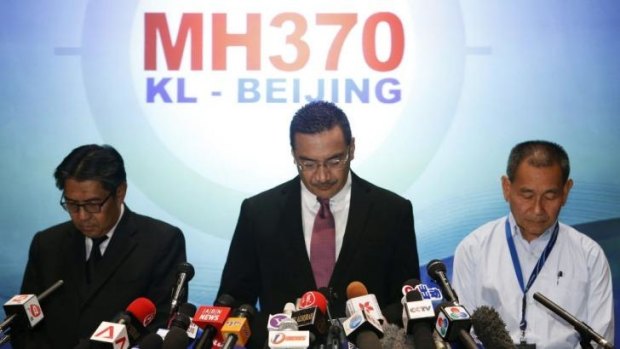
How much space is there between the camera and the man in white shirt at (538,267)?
3322 mm

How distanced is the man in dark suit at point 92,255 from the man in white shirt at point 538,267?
1541 millimetres

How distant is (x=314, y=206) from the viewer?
3.39m

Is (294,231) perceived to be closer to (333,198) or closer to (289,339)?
(333,198)

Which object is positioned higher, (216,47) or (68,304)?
(216,47)

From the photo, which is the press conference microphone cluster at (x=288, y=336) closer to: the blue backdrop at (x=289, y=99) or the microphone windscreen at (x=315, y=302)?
the microphone windscreen at (x=315, y=302)

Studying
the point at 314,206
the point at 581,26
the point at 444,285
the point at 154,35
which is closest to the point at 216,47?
the point at 154,35

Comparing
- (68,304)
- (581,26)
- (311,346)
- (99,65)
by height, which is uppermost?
(581,26)

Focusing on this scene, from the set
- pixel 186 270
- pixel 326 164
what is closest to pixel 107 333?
pixel 186 270

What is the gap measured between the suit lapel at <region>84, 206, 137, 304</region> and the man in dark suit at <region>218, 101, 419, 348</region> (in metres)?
0.52

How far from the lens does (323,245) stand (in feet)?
10.9

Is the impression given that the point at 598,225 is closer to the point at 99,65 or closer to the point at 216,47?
the point at 216,47

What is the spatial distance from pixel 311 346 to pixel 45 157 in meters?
3.21

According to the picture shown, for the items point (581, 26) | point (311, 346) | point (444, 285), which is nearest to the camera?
point (311, 346)

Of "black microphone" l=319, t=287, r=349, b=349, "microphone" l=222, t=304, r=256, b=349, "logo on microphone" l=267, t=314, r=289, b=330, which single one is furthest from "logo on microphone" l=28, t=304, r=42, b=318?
"black microphone" l=319, t=287, r=349, b=349
